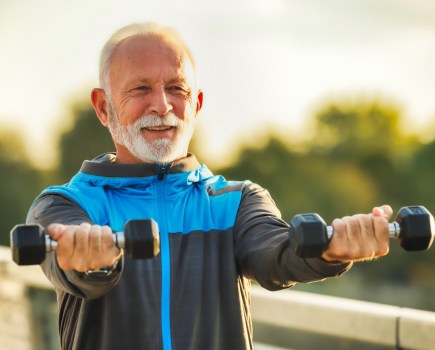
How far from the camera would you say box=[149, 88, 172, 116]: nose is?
3426mm

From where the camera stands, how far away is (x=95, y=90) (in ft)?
12.2

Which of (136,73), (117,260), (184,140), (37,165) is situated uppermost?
(136,73)

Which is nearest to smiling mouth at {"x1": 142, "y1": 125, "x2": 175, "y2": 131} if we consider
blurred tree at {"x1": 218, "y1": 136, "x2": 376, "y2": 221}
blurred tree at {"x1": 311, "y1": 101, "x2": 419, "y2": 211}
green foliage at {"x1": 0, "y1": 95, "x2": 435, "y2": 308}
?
green foliage at {"x1": 0, "y1": 95, "x2": 435, "y2": 308}

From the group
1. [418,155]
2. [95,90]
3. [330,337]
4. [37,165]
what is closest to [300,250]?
[95,90]

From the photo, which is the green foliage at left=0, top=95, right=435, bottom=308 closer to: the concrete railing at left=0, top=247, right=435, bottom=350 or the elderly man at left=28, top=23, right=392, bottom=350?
the concrete railing at left=0, top=247, right=435, bottom=350

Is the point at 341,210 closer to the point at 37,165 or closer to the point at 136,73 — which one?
the point at 37,165

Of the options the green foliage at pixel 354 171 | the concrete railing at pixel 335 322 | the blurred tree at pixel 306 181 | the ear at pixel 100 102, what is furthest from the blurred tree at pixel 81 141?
the ear at pixel 100 102

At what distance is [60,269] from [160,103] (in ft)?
2.46

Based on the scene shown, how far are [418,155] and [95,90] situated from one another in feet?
262

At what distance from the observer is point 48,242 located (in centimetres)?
279

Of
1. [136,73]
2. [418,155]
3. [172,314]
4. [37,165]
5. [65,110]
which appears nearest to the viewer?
[172,314]

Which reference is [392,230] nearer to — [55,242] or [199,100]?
[55,242]

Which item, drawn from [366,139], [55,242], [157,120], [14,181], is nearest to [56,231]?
[55,242]

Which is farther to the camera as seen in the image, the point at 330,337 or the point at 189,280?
the point at 330,337
